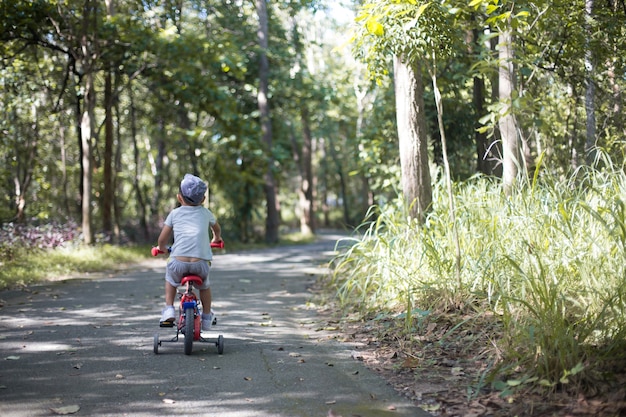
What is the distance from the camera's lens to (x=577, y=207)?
638 centimetres

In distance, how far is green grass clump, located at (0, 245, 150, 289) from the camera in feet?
38.6

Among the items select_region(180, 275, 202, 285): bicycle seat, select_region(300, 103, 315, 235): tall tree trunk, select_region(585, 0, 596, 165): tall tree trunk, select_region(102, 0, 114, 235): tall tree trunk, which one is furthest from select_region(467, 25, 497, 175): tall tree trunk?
select_region(300, 103, 315, 235): tall tree trunk

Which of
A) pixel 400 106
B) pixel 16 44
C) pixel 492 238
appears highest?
pixel 16 44

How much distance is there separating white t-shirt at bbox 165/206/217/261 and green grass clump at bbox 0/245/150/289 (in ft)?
18.7

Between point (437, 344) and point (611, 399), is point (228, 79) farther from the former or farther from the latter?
point (611, 399)

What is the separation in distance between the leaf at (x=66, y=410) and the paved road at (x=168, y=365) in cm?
1

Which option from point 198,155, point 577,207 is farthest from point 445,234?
point 198,155

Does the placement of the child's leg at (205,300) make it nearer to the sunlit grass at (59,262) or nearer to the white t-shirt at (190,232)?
the white t-shirt at (190,232)

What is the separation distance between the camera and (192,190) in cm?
655

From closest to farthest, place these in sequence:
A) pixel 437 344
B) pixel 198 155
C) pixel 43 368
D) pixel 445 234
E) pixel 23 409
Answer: pixel 23 409
pixel 43 368
pixel 437 344
pixel 445 234
pixel 198 155

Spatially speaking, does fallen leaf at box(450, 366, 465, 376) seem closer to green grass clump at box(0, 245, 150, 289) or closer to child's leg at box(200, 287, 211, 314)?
child's leg at box(200, 287, 211, 314)

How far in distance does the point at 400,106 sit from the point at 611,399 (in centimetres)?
559

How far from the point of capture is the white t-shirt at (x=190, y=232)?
641 centimetres

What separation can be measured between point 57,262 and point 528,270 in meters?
11.0
